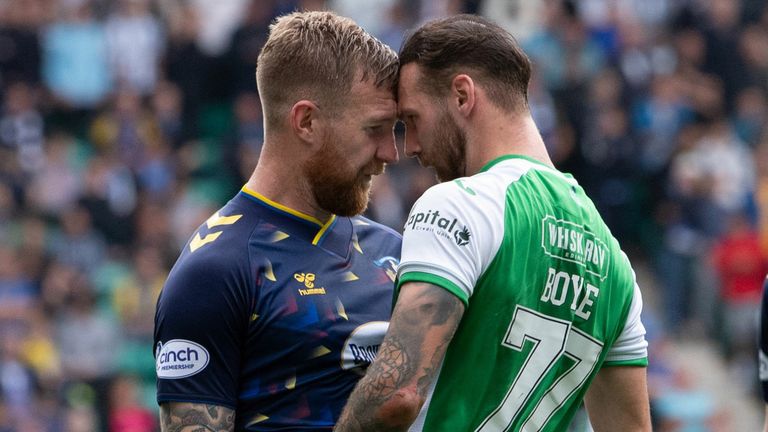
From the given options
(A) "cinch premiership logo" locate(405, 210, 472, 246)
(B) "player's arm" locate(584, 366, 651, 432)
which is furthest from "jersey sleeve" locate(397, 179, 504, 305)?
(B) "player's arm" locate(584, 366, 651, 432)

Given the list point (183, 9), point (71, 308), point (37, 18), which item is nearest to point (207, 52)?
point (183, 9)

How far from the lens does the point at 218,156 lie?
547 inches

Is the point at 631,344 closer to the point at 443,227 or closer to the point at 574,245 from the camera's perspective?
the point at 574,245

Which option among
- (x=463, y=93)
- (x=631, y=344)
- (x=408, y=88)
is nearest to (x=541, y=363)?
(x=631, y=344)

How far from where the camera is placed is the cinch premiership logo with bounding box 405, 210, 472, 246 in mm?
3738

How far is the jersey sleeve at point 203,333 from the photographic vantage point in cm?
407

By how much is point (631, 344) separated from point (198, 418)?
1437 mm

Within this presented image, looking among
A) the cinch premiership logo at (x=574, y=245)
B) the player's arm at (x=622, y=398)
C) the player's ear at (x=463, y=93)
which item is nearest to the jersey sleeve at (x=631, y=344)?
the player's arm at (x=622, y=398)

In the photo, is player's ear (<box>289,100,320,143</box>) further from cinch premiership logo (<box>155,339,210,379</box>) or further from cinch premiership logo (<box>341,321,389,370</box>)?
cinch premiership logo (<box>155,339,210,379</box>)

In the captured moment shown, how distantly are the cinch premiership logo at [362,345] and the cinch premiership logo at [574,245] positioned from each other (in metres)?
0.69

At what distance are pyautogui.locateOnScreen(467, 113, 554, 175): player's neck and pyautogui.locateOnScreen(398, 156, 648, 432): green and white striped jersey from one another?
5 cm

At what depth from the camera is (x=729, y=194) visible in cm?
1320

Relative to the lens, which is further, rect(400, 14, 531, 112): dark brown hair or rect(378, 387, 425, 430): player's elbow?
rect(400, 14, 531, 112): dark brown hair

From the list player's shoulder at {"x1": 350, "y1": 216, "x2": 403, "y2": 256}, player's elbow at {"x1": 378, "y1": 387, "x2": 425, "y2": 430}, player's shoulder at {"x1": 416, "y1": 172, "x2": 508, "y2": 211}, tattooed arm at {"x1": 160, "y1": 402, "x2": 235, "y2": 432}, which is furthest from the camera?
player's shoulder at {"x1": 350, "y1": 216, "x2": 403, "y2": 256}
